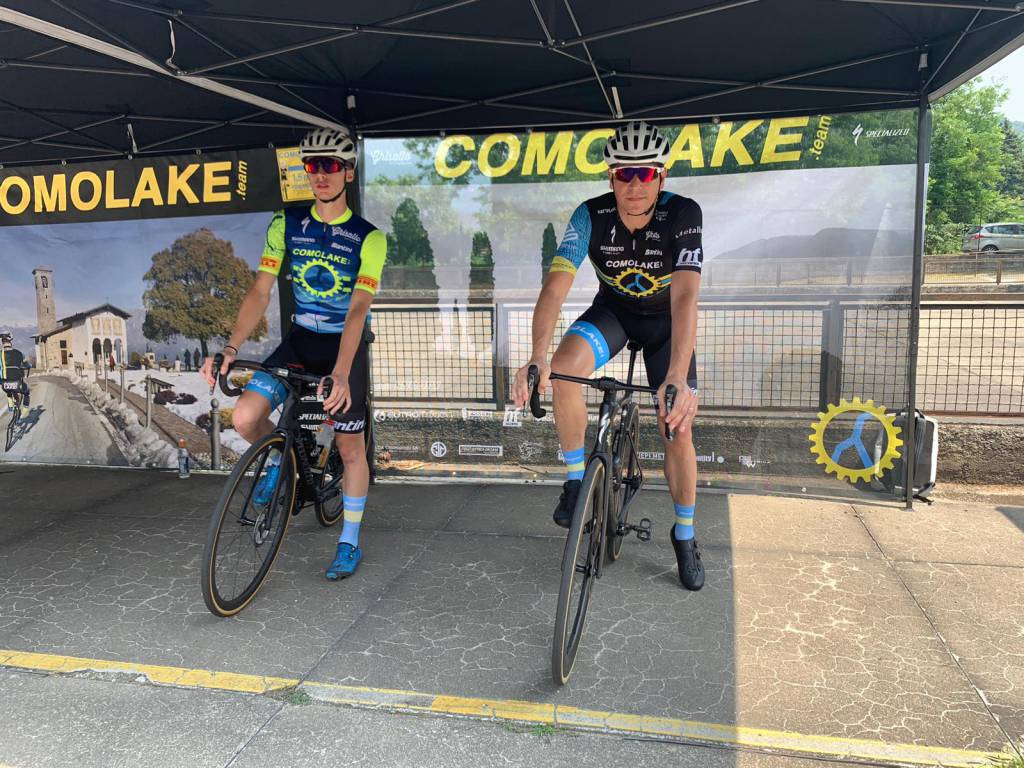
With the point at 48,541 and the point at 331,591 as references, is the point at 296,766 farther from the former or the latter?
the point at 48,541

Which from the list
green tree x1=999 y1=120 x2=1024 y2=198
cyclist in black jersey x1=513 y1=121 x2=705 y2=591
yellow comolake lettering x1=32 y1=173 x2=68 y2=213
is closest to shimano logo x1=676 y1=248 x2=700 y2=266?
cyclist in black jersey x1=513 y1=121 x2=705 y2=591

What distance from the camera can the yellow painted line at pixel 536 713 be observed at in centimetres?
242

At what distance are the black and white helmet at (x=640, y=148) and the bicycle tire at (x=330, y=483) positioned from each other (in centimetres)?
226

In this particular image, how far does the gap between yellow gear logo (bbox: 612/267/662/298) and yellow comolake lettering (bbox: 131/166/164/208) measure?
4.29 m

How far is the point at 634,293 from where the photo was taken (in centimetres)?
374

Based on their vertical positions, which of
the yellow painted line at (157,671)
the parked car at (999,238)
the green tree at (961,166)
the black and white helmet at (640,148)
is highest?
the green tree at (961,166)

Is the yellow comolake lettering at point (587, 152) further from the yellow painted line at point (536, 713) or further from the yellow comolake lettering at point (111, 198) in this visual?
the yellow painted line at point (536, 713)

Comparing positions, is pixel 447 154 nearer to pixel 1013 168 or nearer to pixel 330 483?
pixel 330 483

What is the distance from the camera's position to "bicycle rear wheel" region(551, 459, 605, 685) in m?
2.71

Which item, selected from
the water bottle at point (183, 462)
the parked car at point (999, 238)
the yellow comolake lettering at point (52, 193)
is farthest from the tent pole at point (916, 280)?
the parked car at point (999, 238)

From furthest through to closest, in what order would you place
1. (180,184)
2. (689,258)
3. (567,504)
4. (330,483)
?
(180,184), (330,483), (567,504), (689,258)

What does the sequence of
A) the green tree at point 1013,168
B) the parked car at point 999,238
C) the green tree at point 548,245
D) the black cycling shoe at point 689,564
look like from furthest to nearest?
1. the green tree at point 1013,168
2. the parked car at point 999,238
3. the green tree at point 548,245
4. the black cycling shoe at point 689,564

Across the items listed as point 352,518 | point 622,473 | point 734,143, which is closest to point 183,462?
point 352,518

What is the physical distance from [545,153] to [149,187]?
337cm
